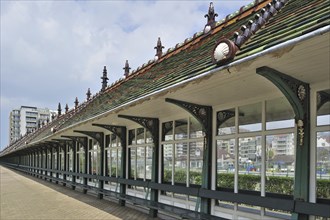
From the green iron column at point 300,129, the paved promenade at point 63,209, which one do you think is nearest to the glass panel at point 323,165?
the green iron column at point 300,129

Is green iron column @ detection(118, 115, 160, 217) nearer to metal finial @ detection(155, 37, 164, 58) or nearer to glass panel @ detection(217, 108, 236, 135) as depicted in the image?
glass panel @ detection(217, 108, 236, 135)

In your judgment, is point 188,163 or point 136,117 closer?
point 188,163

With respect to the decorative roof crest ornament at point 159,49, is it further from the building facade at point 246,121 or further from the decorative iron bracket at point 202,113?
the decorative iron bracket at point 202,113

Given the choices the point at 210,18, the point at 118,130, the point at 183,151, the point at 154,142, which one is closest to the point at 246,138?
the point at 183,151

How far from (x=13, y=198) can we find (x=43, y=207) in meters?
2.84

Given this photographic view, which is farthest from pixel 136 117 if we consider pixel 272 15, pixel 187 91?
pixel 272 15

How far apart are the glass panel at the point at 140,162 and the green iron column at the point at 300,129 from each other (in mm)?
5392

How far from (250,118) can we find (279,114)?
0.63 m

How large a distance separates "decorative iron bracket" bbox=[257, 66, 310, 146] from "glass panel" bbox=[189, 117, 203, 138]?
275 cm

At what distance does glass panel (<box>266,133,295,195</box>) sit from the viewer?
16.4 ft

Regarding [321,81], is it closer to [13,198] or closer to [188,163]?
[188,163]

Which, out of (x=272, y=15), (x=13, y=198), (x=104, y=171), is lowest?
(x=13, y=198)

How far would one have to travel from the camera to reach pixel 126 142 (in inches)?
405

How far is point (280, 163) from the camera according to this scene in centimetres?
517
